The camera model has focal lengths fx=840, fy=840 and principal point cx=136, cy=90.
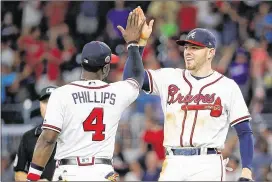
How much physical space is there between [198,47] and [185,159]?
3.50ft

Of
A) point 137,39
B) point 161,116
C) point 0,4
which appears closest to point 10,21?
point 0,4

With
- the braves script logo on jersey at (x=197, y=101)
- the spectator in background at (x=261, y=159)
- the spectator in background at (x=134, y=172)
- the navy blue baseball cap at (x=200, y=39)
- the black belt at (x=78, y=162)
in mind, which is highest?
the navy blue baseball cap at (x=200, y=39)

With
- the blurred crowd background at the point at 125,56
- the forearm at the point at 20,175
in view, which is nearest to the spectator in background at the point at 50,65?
the blurred crowd background at the point at 125,56

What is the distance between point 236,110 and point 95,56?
1.47m

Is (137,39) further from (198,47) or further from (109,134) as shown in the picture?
(109,134)

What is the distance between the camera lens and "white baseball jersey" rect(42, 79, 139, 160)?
6.98 meters

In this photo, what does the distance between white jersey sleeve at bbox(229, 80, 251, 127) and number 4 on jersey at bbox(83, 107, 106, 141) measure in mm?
1370

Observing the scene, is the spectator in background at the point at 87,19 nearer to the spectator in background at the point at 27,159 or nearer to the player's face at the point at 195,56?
the spectator in background at the point at 27,159

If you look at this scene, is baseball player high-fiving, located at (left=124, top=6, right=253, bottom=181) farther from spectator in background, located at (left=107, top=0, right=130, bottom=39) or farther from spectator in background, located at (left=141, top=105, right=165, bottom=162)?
spectator in background, located at (left=107, top=0, right=130, bottom=39)

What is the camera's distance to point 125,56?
15664 mm

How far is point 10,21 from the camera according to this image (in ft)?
56.5

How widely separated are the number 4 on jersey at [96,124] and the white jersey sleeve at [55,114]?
21 centimetres

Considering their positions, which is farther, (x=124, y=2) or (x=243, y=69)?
(x=124, y=2)

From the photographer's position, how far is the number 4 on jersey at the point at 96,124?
7004mm
